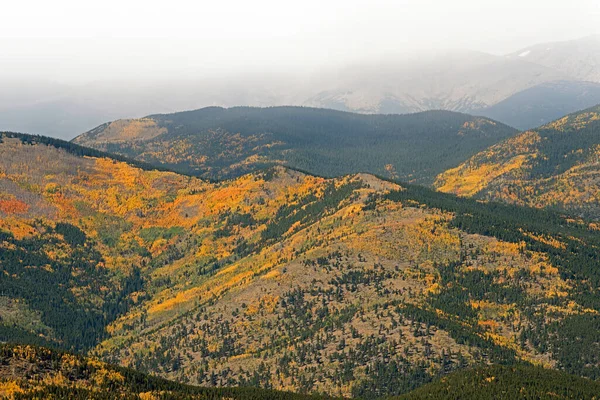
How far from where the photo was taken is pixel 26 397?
19612 cm
